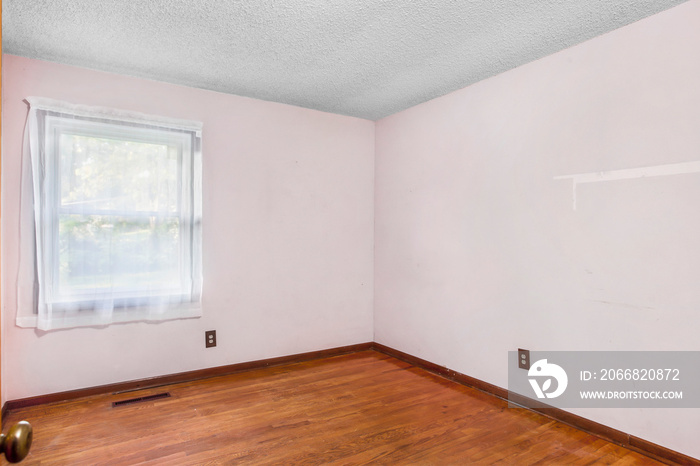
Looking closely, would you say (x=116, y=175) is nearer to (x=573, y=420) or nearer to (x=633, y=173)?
(x=633, y=173)

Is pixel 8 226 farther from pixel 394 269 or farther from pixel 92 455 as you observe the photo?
pixel 394 269

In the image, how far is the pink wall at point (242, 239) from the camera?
3000 millimetres

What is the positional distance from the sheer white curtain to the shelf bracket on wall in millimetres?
2819

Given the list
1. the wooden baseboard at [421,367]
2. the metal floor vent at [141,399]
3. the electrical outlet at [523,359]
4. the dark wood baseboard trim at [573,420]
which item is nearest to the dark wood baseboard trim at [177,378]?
the wooden baseboard at [421,367]

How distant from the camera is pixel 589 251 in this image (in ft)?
8.91

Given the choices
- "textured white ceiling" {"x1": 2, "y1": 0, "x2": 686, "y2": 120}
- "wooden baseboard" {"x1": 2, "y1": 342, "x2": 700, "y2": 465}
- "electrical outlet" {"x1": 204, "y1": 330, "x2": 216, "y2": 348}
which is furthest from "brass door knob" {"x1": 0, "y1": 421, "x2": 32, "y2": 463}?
"electrical outlet" {"x1": 204, "y1": 330, "x2": 216, "y2": 348}

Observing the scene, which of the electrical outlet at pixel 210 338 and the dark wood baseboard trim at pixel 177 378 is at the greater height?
the electrical outlet at pixel 210 338

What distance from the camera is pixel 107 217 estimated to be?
3172 millimetres

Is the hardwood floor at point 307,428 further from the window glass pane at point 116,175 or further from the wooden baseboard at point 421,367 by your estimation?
the window glass pane at point 116,175

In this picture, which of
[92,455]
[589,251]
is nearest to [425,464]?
[589,251]

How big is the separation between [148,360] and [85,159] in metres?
1.58

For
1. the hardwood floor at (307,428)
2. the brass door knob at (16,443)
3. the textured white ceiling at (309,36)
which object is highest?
the textured white ceiling at (309,36)

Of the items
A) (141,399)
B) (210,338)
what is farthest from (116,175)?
(141,399)

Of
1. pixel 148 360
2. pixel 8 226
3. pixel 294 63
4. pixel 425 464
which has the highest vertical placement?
pixel 294 63
